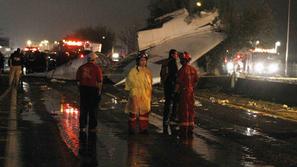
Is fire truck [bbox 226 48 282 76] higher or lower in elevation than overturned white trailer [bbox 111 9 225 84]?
lower

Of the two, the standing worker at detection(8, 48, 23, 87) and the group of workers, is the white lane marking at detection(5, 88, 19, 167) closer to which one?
the group of workers

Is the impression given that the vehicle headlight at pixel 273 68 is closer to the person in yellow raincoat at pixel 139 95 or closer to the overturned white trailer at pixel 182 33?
the overturned white trailer at pixel 182 33

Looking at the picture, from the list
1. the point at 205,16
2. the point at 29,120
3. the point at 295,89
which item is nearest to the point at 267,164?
the point at 29,120

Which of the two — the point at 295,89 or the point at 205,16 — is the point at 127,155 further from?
the point at 205,16

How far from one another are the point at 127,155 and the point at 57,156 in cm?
113

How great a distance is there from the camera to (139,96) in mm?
13047

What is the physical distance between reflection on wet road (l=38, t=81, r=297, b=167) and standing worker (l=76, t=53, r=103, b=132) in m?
0.31

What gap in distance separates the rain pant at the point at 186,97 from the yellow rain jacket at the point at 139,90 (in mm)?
657

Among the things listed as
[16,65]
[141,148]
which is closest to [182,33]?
[16,65]

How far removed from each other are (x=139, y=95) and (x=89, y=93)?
1.05m

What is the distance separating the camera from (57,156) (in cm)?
1005

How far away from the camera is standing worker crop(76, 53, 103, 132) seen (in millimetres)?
13117

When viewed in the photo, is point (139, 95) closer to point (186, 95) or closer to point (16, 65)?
point (186, 95)

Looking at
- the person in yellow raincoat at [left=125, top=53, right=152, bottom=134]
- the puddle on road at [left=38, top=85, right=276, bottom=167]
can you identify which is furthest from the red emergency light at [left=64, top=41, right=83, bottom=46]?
the person in yellow raincoat at [left=125, top=53, right=152, bottom=134]
